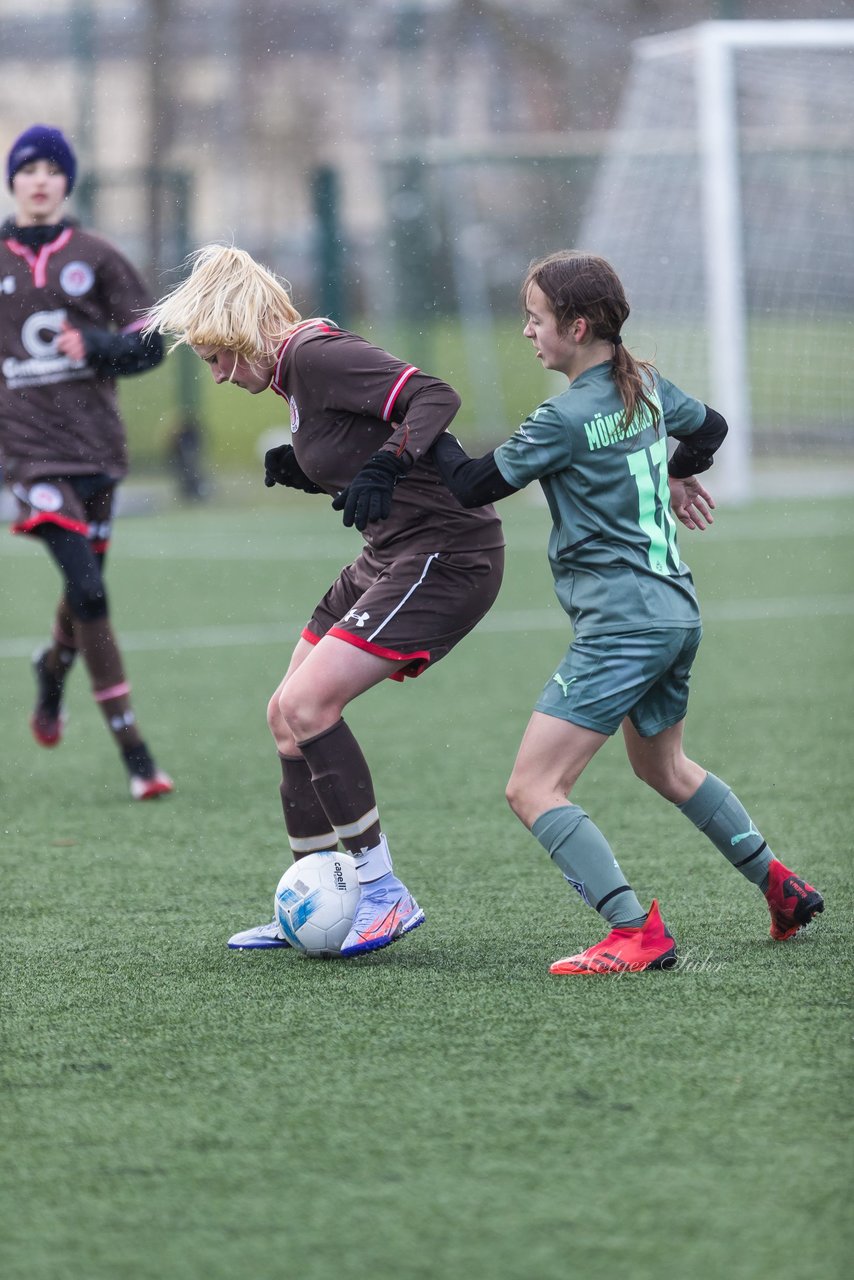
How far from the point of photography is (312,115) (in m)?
21.7

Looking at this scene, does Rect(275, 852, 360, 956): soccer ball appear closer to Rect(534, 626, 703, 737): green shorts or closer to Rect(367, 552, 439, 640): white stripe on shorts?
Rect(367, 552, 439, 640): white stripe on shorts

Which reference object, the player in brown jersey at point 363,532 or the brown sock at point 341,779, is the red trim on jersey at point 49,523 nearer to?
the player in brown jersey at point 363,532

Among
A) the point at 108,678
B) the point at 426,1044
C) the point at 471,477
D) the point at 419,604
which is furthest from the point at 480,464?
the point at 108,678

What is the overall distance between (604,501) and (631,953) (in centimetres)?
91

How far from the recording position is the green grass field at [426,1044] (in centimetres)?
239

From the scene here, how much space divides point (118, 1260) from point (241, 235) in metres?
18.3

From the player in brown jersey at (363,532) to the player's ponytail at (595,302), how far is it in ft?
1.03

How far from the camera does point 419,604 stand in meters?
3.88

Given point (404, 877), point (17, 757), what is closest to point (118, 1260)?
point (404, 877)

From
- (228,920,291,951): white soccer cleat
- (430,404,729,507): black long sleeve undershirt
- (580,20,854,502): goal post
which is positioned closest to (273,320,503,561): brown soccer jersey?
(430,404,729,507): black long sleeve undershirt

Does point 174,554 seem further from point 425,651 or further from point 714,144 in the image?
point 425,651

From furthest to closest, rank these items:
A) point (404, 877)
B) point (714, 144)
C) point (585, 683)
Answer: point (714, 144), point (404, 877), point (585, 683)

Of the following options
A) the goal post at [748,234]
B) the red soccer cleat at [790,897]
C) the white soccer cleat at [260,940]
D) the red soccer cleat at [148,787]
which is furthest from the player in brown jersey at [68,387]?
the goal post at [748,234]

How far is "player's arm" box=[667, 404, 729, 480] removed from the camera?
391 cm
